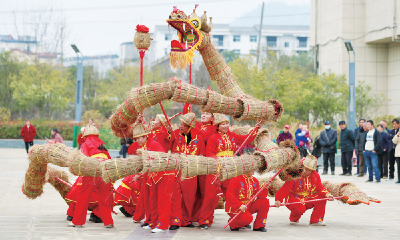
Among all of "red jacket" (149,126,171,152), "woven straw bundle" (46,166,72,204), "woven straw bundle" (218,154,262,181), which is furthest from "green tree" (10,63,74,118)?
"woven straw bundle" (218,154,262,181)

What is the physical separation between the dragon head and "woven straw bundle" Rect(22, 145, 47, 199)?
2538 mm

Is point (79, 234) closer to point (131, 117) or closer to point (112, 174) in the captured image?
point (112, 174)

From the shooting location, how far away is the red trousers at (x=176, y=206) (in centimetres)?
699

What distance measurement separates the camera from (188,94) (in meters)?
6.15

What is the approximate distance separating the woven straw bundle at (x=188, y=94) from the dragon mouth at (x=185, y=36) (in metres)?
1.20

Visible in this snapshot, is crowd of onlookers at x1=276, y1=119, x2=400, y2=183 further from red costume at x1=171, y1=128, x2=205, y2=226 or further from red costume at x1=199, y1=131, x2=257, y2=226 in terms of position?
red costume at x1=171, y1=128, x2=205, y2=226

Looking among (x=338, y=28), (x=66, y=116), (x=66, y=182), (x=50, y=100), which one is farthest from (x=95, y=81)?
(x=66, y=182)

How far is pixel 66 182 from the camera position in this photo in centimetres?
801

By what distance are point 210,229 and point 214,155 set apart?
113cm

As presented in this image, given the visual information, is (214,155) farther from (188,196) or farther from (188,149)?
(188,196)

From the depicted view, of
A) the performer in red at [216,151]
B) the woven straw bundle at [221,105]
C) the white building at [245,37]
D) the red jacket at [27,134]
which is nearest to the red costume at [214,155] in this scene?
the performer in red at [216,151]

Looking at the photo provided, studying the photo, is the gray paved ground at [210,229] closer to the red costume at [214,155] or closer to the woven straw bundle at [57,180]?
the red costume at [214,155]

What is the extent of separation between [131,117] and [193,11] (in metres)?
2.07

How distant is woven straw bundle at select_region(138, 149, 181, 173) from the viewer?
243 inches
